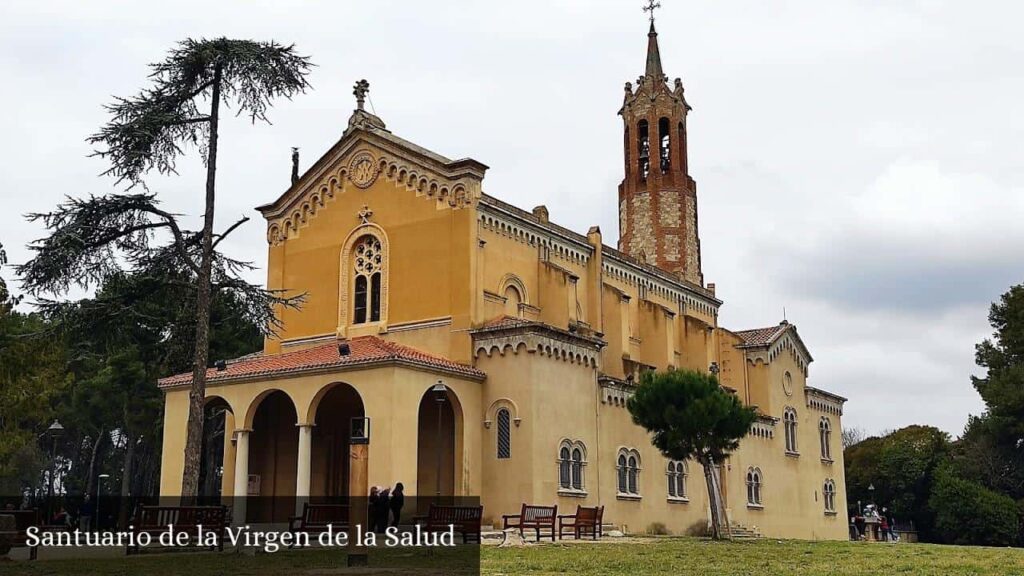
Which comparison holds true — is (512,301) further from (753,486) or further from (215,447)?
(215,447)

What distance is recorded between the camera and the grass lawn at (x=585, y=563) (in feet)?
51.4

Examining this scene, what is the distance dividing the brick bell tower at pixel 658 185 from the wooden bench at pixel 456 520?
26.0 metres

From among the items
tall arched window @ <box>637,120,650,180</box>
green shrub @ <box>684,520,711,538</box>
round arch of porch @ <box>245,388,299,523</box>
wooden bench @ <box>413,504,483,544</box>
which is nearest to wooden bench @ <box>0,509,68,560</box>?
wooden bench @ <box>413,504,483,544</box>

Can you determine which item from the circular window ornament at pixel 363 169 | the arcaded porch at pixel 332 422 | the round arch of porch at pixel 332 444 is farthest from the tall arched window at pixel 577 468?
the circular window ornament at pixel 363 169

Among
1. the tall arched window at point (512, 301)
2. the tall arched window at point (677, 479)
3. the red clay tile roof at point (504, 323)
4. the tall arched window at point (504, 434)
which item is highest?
the tall arched window at point (512, 301)

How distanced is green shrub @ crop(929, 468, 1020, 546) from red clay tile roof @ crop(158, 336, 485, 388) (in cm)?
3592

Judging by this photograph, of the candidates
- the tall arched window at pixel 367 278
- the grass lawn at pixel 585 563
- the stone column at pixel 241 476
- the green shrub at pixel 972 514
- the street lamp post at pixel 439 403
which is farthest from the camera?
the green shrub at pixel 972 514

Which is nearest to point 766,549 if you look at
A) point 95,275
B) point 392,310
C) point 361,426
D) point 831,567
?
point 831,567

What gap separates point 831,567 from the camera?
1772cm

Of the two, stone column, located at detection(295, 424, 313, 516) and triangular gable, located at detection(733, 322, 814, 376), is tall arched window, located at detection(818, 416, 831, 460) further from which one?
stone column, located at detection(295, 424, 313, 516)

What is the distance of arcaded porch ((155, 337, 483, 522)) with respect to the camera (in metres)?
29.3

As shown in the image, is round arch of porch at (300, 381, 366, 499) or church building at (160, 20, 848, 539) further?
round arch of porch at (300, 381, 366, 499)

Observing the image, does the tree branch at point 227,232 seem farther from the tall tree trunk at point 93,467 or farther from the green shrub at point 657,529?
the tall tree trunk at point 93,467

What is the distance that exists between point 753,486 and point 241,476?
21.7 metres
